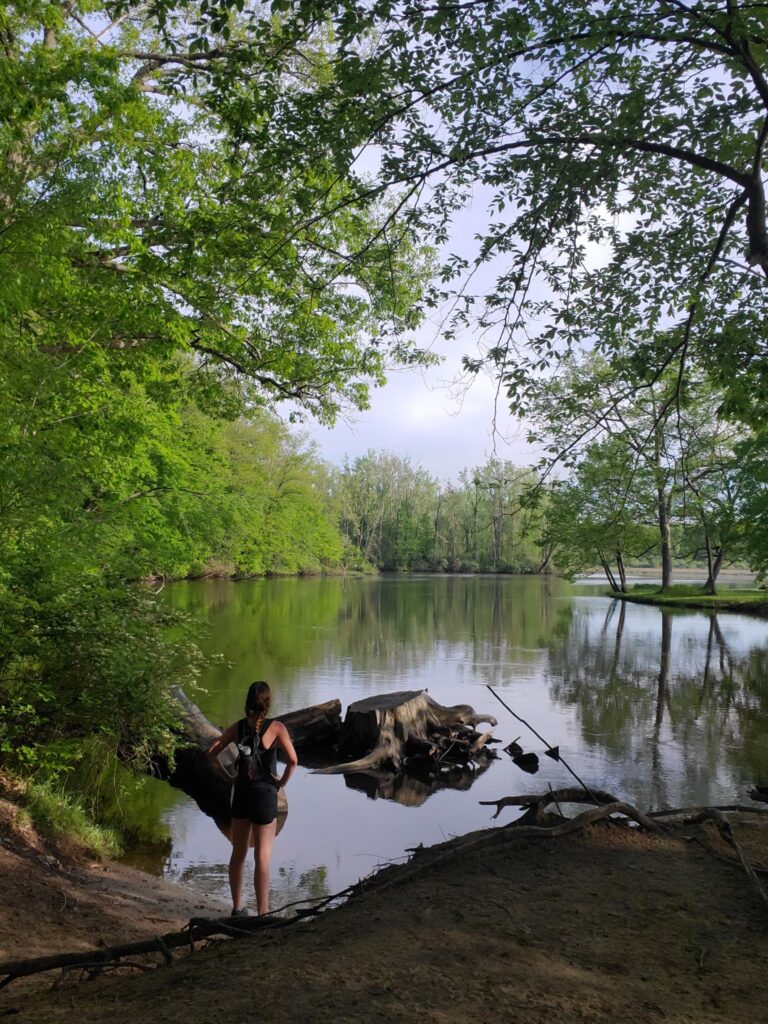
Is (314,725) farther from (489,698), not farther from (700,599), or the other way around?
(700,599)

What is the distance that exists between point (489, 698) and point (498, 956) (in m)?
13.0

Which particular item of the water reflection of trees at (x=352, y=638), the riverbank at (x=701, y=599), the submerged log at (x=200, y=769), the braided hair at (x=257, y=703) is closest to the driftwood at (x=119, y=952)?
the braided hair at (x=257, y=703)

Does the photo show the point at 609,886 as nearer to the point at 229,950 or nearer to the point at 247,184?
the point at 229,950

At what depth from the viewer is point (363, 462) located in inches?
4161

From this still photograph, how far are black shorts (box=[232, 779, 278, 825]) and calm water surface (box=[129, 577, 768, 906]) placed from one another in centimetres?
159

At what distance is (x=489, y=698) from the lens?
1595cm

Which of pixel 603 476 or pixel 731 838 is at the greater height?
pixel 603 476

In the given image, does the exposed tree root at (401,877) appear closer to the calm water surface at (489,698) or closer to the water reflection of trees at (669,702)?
the calm water surface at (489,698)

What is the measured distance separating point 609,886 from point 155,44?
15.5 m

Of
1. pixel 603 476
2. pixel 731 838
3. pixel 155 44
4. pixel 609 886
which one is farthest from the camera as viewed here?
pixel 155 44

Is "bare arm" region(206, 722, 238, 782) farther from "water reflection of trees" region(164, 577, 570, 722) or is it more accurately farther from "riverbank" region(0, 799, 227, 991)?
"water reflection of trees" region(164, 577, 570, 722)

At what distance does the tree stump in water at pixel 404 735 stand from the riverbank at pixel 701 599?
100 feet

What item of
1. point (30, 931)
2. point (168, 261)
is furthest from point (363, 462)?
point (30, 931)

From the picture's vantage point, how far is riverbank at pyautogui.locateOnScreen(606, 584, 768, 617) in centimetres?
3944
